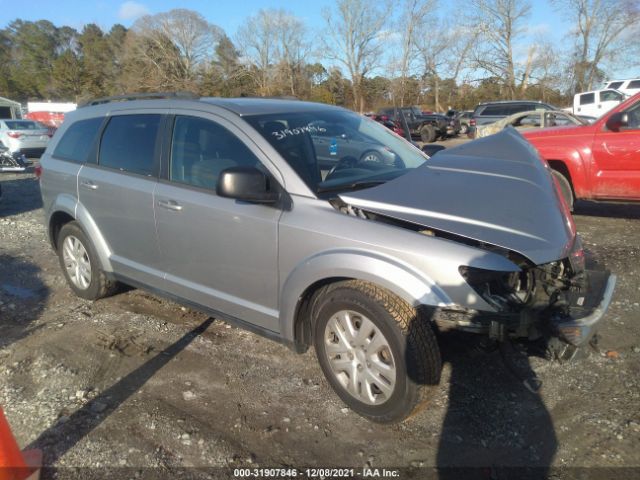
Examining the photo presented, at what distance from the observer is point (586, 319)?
2.52 metres

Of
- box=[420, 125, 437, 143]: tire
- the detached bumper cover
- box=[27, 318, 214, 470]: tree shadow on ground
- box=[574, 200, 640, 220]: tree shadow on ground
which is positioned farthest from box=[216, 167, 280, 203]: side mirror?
box=[420, 125, 437, 143]: tire

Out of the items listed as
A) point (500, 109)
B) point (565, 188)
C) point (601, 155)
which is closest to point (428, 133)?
point (500, 109)

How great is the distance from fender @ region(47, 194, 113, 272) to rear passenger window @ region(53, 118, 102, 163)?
38 centimetres

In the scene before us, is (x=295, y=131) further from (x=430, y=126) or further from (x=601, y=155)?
(x=430, y=126)

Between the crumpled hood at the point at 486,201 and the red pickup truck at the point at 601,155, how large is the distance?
12.4 feet

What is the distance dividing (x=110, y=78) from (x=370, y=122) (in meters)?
69.3

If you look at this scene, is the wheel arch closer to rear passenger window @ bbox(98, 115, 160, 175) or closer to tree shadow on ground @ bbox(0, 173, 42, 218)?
rear passenger window @ bbox(98, 115, 160, 175)

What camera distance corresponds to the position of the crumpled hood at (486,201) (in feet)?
8.36

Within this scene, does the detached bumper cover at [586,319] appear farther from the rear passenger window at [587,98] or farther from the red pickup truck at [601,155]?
the rear passenger window at [587,98]

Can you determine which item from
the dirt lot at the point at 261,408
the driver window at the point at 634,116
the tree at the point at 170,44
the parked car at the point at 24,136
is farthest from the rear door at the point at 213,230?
the tree at the point at 170,44

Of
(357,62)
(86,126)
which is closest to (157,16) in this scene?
(357,62)

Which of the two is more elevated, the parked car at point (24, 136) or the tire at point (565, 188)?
the parked car at point (24, 136)

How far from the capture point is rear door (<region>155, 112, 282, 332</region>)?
3109mm

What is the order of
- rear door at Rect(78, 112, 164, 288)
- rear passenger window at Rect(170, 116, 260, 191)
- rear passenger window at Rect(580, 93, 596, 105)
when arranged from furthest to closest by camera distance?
rear passenger window at Rect(580, 93, 596, 105) < rear door at Rect(78, 112, 164, 288) < rear passenger window at Rect(170, 116, 260, 191)
